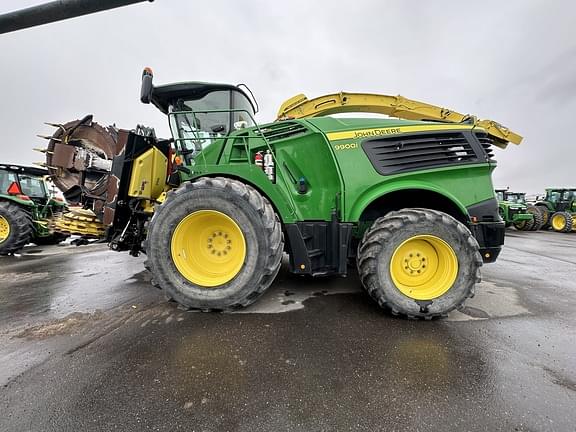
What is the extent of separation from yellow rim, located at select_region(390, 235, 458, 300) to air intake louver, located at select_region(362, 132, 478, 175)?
817 mm

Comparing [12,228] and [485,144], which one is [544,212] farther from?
[12,228]

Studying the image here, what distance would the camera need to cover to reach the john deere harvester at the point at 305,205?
253 cm

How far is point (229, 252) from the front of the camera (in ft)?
9.12

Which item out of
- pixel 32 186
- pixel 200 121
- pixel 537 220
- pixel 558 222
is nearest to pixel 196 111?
pixel 200 121

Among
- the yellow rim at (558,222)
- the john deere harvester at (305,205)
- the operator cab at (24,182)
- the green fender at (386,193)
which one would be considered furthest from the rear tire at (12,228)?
the yellow rim at (558,222)

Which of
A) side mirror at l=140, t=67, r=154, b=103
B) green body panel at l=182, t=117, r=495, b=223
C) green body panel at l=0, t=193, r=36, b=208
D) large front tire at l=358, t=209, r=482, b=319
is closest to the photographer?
large front tire at l=358, t=209, r=482, b=319

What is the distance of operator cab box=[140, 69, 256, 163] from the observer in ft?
10.4

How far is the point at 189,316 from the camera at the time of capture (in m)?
2.58

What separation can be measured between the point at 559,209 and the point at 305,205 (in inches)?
804

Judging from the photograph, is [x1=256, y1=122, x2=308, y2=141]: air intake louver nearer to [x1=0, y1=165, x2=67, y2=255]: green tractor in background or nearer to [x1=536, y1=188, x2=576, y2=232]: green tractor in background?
[x1=0, y1=165, x2=67, y2=255]: green tractor in background

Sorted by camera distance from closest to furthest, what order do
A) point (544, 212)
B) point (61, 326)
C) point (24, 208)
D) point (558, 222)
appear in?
1. point (61, 326)
2. point (24, 208)
3. point (558, 222)
4. point (544, 212)

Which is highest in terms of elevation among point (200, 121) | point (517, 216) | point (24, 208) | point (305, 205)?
point (200, 121)

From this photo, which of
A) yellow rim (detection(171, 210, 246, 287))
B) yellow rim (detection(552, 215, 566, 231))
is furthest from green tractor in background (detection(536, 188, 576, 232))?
yellow rim (detection(171, 210, 246, 287))

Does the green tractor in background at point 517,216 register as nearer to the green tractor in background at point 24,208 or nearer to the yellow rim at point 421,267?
the yellow rim at point 421,267
